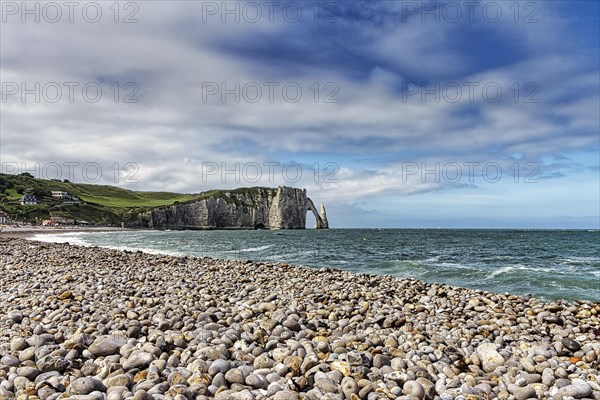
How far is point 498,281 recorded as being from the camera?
18.8 metres

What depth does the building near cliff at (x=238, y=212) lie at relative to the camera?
15650 cm

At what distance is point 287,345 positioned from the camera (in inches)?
272

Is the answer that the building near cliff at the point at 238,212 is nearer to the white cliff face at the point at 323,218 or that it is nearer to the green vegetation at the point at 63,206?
the green vegetation at the point at 63,206

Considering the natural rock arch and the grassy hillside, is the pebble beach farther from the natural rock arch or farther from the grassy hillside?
the natural rock arch

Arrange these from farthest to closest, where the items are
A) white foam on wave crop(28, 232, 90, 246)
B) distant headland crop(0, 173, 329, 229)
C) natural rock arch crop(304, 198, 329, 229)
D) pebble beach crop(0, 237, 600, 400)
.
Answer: natural rock arch crop(304, 198, 329, 229) → distant headland crop(0, 173, 329, 229) → white foam on wave crop(28, 232, 90, 246) → pebble beach crop(0, 237, 600, 400)

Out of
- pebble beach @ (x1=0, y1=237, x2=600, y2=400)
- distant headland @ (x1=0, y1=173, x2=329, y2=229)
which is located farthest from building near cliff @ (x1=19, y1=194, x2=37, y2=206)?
pebble beach @ (x1=0, y1=237, x2=600, y2=400)

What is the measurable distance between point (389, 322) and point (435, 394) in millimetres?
3426

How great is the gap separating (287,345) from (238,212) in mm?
157699

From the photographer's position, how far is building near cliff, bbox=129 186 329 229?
513ft

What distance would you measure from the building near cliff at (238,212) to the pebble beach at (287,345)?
150m

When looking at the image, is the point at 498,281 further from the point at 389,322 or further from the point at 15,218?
the point at 15,218

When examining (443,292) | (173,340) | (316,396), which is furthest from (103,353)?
(443,292)

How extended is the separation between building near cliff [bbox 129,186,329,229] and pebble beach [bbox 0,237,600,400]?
492 ft

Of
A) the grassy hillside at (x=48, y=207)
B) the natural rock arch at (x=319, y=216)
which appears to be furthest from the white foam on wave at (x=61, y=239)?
the natural rock arch at (x=319, y=216)
